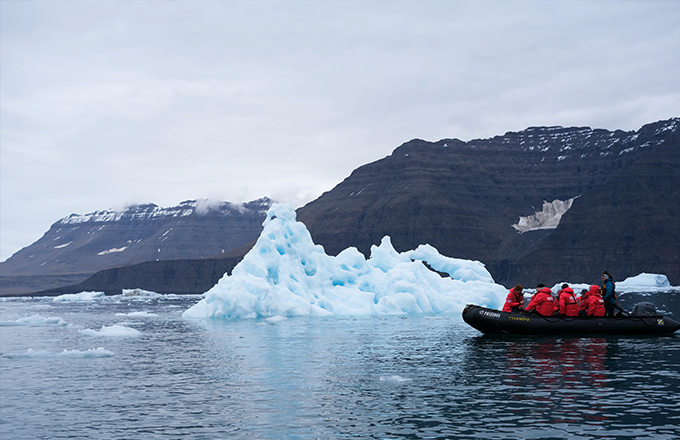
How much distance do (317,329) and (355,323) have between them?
5.25 m

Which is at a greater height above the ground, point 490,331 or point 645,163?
point 645,163

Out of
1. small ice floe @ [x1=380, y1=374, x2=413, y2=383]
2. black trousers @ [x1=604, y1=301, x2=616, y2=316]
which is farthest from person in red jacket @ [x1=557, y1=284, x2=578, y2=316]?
small ice floe @ [x1=380, y1=374, x2=413, y2=383]

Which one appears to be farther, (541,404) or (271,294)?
(271,294)

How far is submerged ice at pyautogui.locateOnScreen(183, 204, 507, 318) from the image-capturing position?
47625mm

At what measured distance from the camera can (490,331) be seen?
1252 inches

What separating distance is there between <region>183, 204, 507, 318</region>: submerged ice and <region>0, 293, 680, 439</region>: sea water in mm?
14704

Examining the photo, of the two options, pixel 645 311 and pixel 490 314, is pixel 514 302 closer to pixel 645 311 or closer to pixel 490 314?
pixel 490 314

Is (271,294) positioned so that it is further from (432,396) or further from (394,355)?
(432,396)

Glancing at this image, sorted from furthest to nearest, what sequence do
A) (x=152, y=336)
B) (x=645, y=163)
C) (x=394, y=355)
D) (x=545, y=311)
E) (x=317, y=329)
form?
(x=645, y=163), (x=317, y=329), (x=152, y=336), (x=545, y=311), (x=394, y=355)

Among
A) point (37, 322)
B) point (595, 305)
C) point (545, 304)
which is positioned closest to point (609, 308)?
point (595, 305)

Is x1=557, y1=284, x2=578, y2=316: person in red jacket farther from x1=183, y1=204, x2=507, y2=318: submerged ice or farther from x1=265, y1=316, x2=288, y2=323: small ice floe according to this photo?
x1=265, y1=316, x2=288, y2=323: small ice floe

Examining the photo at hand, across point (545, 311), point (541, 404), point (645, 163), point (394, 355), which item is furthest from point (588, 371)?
point (645, 163)

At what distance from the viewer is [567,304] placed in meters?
30.8

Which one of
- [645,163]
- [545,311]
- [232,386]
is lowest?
[232,386]
